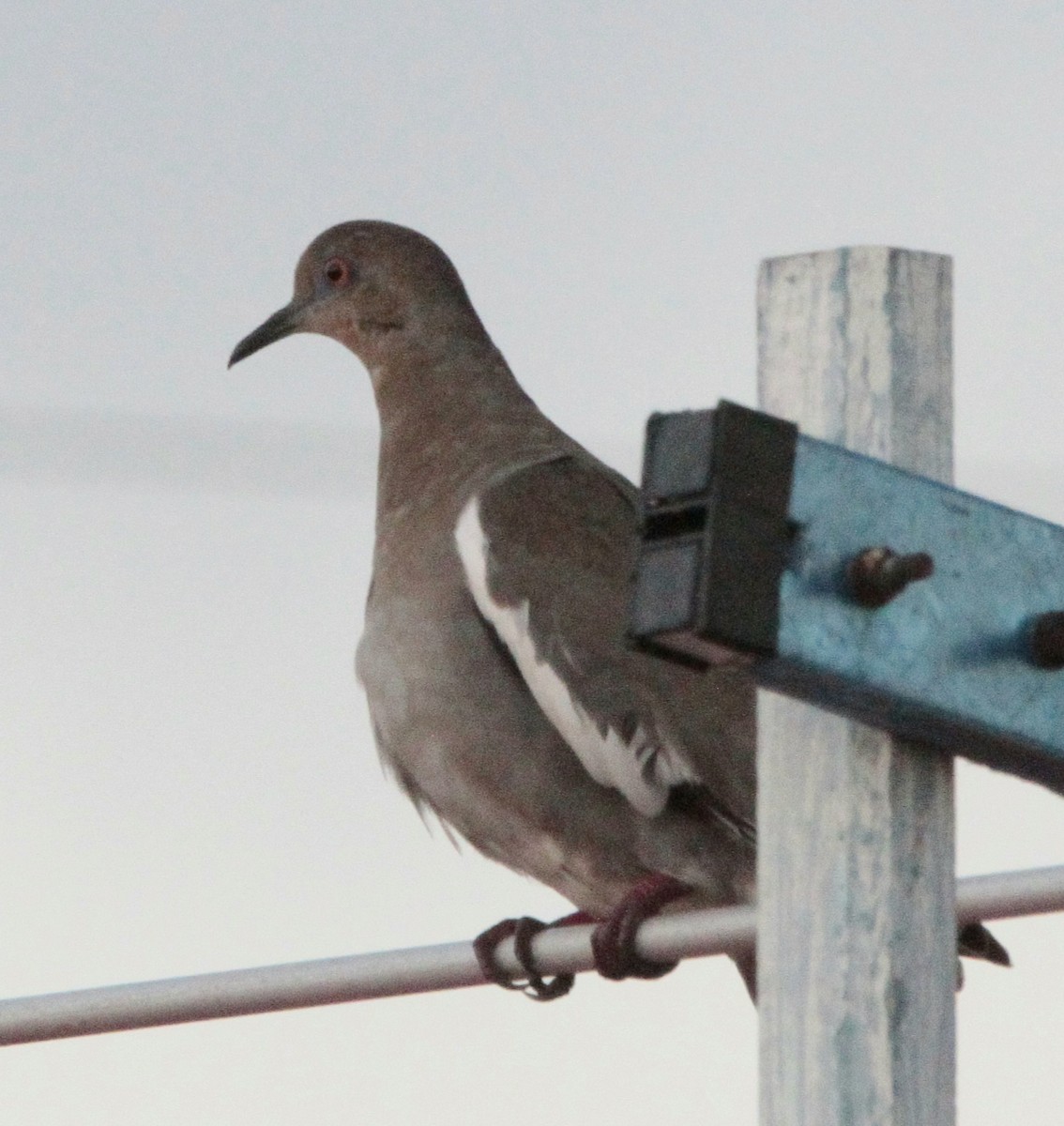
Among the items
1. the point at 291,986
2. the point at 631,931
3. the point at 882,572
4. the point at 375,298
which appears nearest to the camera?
the point at 882,572

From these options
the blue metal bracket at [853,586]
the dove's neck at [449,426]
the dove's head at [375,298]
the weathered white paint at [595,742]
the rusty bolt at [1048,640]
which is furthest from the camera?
the dove's head at [375,298]

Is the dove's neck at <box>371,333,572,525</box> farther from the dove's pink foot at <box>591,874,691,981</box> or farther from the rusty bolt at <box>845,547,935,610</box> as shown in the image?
the rusty bolt at <box>845,547,935,610</box>

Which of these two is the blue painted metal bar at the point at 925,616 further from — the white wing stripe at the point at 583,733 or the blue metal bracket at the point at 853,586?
the white wing stripe at the point at 583,733

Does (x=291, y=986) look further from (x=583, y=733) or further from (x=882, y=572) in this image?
(x=583, y=733)

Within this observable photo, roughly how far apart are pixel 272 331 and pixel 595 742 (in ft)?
6.15

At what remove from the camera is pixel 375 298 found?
16.8 ft

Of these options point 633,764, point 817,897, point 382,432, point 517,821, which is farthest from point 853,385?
point 382,432

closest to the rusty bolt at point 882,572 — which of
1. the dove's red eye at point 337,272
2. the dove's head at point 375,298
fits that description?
the dove's head at point 375,298

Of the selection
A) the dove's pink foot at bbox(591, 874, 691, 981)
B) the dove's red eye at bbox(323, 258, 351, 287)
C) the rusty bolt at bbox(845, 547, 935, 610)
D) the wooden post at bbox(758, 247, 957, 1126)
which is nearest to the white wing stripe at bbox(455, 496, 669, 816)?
the dove's pink foot at bbox(591, 874, 691, 981)

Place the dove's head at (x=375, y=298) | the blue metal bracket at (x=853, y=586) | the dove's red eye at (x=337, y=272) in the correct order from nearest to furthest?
the blue metal bracket at (x=853, y=586) → the dove's head at (x=375, y=298) → the dove's red eye at (x=337, y=272)

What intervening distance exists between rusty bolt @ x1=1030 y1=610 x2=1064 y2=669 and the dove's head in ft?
11.2

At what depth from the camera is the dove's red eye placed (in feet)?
17.0

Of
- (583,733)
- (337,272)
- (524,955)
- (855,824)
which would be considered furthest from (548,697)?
(855,824)

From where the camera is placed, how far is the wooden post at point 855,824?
1.54 meters
